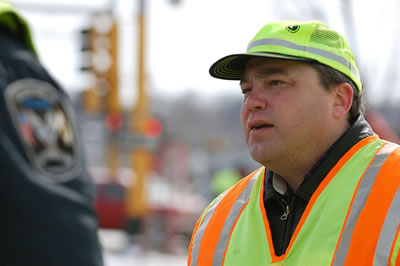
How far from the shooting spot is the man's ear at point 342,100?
287 cm

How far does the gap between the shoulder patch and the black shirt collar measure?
1.24m

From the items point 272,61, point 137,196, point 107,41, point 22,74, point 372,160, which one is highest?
point 22,74

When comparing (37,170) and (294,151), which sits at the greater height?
(37,170)

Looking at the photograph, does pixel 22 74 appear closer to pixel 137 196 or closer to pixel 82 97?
pixel 137 196

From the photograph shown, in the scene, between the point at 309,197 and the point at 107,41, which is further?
the point at 107,41

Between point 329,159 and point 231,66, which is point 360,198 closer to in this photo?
point 329,159

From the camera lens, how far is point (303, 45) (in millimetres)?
2693

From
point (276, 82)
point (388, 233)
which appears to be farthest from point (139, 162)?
point (388, 233)

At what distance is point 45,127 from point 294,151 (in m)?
1.43

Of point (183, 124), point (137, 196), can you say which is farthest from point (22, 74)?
point (183, 124)

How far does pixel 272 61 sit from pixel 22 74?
1.44 m

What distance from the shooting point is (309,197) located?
262 centimetres

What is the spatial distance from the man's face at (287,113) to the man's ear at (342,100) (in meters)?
0.03

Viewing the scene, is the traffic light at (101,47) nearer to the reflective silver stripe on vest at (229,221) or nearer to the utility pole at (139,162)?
the utility pole at (139,162)
